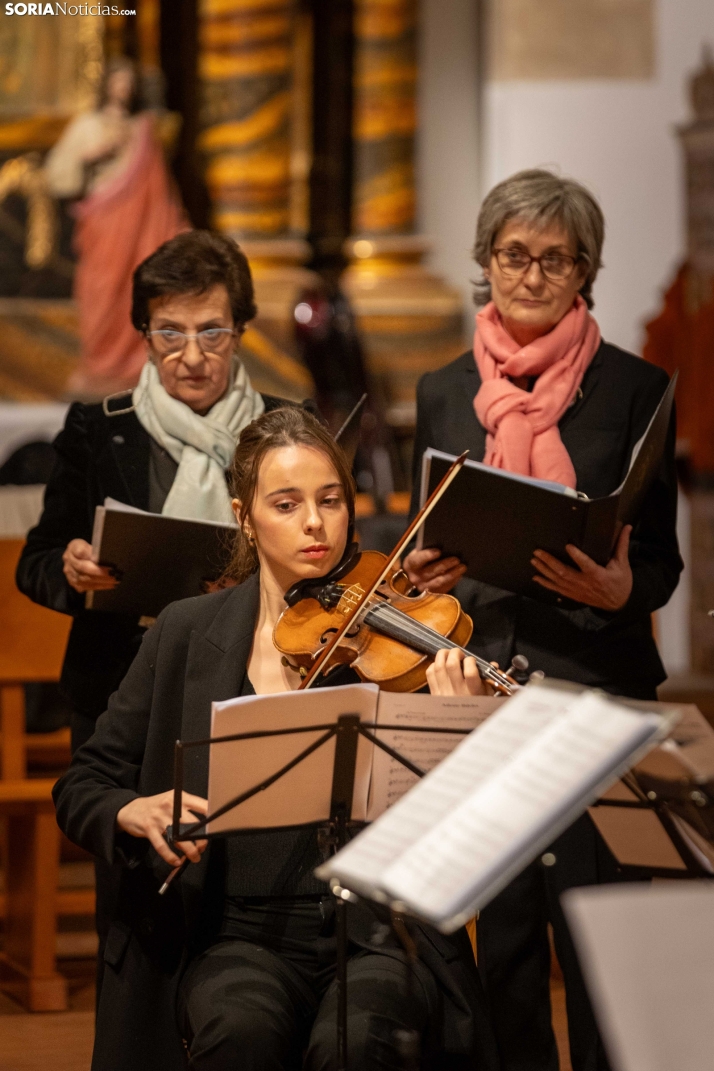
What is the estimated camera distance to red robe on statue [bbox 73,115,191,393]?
8.06m

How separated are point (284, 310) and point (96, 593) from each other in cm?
566

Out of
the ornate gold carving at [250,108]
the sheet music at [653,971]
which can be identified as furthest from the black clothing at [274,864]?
the ornate gold carving at [250,108]

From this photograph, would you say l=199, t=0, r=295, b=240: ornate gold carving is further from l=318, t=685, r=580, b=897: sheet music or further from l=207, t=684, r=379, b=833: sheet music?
l=318, t=685, r=580, b=897: sheet music

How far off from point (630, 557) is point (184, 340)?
3.14ft

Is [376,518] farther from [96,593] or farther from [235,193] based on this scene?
[235,193]

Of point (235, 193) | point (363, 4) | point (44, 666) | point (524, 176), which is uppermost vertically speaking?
point (363, 4)

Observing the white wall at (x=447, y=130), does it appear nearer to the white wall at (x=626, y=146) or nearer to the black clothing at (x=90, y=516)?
the white wall at (x=626, y=146)

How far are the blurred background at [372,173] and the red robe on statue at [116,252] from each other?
0.02 meters

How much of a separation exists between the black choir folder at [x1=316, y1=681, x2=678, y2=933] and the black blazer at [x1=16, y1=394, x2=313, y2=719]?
4.34 feet

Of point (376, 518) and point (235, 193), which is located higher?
point (235, 193)

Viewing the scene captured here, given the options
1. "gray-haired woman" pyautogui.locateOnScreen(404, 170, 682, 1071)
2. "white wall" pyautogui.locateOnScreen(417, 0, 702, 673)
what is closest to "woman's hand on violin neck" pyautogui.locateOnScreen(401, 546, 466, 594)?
"gray-haired woman" pyautogui.locateOnScreen(404, 170, 682, 1071)

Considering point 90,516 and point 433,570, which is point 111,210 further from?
point 433,570

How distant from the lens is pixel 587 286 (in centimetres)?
262

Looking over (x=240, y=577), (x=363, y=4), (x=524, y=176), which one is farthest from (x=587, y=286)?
(x=363, y=4)
